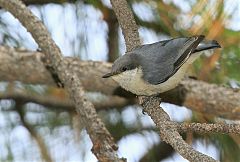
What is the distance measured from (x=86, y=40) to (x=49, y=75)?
4.2 inches

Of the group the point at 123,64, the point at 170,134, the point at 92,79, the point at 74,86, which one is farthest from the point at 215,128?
the point at 92,79

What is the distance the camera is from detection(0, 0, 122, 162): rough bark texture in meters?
0.67

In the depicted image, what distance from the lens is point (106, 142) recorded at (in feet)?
2.21

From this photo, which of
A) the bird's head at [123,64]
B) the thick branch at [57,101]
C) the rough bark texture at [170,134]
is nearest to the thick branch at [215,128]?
the rough bark texture at [170,134]

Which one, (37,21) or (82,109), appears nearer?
(82,109)

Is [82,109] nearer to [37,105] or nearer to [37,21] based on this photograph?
[37,21]

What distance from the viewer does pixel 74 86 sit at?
773 millimetres

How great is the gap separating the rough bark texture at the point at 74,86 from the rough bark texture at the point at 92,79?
19 cm

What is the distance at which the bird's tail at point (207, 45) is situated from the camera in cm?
97

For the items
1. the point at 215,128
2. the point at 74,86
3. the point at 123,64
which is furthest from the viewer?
the point at 123,64

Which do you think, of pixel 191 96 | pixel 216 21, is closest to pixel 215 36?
pixel 216 21

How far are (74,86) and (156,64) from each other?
0.27 meters

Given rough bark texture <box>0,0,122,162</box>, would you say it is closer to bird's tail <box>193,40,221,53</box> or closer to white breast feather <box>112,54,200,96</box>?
white breast feather <box>112,54,200,96</box>

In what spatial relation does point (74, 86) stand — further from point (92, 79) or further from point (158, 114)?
point (92, 79)
